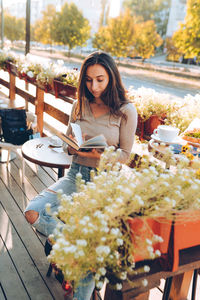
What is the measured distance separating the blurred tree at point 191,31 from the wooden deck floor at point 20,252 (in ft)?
46.6

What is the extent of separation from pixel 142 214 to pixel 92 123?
1211 mm

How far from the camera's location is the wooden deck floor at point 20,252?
1.97 m

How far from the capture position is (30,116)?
391cm

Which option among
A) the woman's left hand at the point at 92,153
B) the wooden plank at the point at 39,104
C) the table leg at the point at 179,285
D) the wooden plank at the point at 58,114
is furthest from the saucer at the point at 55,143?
the wooden plank at the point at 39,104

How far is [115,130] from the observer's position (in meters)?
2.06

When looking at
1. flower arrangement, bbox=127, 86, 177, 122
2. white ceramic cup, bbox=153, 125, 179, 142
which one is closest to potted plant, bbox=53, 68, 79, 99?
flower arrangement, bbox=127, 86, 177, 122

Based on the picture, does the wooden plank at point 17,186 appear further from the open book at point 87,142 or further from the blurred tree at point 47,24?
the blurred tree at point 47,24

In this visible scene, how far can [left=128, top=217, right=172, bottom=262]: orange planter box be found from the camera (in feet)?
3.06

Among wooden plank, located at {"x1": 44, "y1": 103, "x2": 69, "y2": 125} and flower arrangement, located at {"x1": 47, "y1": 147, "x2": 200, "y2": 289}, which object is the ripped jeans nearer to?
flower arrangement, located at {"x1": 47, "y1": 147, "x2": 200, "y2": 289}

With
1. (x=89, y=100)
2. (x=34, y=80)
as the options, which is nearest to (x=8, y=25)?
(x=34, y=80)

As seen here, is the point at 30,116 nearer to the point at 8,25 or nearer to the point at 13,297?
the point at 13,297

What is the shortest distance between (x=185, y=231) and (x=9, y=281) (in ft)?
4.78

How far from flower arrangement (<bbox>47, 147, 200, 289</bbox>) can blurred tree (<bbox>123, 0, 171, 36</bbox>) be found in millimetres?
52298

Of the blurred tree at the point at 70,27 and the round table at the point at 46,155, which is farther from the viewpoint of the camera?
the blurred tree at the point at 70,27
